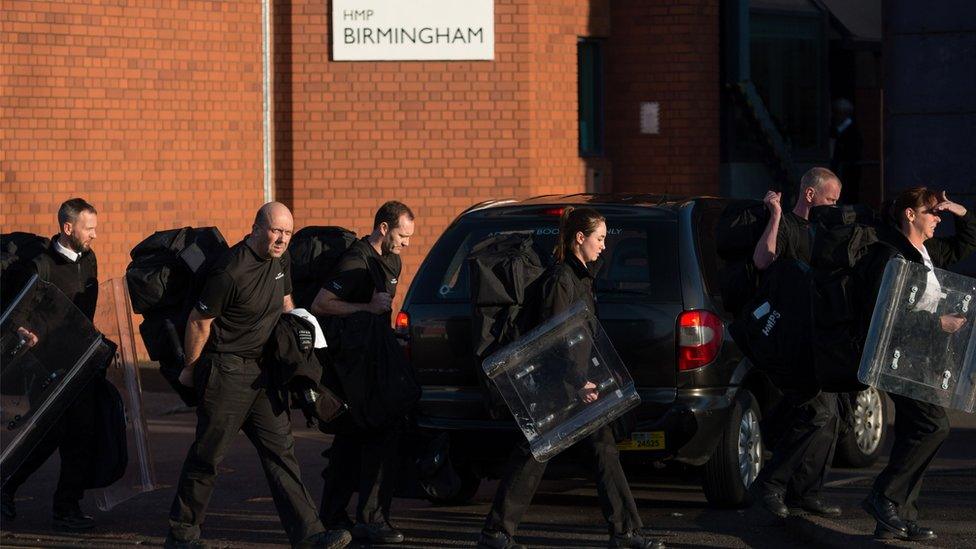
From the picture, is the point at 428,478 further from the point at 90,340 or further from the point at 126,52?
the point at 126,52

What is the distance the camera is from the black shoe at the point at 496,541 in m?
7.85

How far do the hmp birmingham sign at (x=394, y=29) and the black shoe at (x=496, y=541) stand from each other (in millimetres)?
8147

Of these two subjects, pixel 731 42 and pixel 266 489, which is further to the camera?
pixel 731 42

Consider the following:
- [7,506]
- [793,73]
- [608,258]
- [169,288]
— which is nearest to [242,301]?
[169,288]

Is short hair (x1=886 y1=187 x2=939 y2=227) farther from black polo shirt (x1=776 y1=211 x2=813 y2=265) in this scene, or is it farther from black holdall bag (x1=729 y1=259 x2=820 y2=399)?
black polo shirt (x1=776 y1=211 x2=813 y2=265)

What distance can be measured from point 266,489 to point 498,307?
2799 millimetres

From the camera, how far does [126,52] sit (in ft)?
48.2

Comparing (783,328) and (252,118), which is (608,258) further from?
(252,118)

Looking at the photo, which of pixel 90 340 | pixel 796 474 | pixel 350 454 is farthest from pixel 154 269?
pixel 796 474

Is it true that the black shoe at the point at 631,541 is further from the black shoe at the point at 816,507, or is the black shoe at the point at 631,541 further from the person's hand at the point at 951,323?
the person's hand at the point at 951,323

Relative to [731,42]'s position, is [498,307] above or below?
below

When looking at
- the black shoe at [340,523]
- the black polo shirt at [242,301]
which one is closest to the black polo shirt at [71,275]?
the black polo shirt at [242,301]

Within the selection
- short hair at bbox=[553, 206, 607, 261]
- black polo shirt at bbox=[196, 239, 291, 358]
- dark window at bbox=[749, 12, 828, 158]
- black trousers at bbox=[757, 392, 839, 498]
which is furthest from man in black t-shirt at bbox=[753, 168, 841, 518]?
dark window at bbox=[749, 12, 828, 158]

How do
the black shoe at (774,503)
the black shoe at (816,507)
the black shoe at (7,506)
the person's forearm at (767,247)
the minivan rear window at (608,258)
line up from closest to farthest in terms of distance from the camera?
the black shoe at (774,503) → the black shoe at (816,507) → the minivan rear window at (608,258) → the person's forearm at (767,247) → the black shoe at (7,506)
